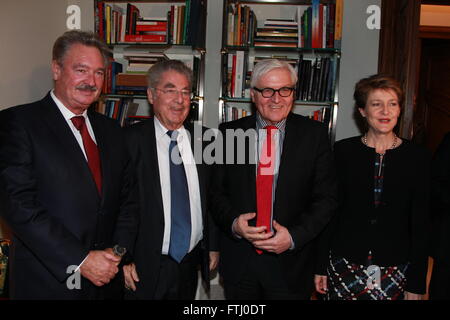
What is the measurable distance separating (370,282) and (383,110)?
915 millimetres

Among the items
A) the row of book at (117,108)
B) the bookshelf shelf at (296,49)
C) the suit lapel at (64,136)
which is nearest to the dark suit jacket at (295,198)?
the suit lapel at (64,136)

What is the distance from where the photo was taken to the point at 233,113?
3703 mm

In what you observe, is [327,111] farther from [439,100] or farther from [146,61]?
[439,100]

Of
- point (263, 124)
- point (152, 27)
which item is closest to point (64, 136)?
point (263, 124)

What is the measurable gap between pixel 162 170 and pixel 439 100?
510cm

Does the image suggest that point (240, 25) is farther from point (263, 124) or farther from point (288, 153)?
Result: point (288, 153)

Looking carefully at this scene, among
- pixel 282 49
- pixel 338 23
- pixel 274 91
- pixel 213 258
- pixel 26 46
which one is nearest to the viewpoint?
pixel 274 91

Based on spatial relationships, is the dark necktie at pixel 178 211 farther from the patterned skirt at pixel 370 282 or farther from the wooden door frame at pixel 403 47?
the wooden door frame at pixel 403 47

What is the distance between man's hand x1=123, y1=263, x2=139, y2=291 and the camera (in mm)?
2041

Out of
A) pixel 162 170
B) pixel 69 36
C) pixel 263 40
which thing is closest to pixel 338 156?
pixel 162 170

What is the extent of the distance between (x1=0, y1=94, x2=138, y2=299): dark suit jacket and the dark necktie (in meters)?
0.35

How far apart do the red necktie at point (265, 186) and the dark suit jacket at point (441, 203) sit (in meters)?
0.90

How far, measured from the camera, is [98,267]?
1.65 m

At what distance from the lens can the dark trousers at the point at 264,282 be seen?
6.84ft
